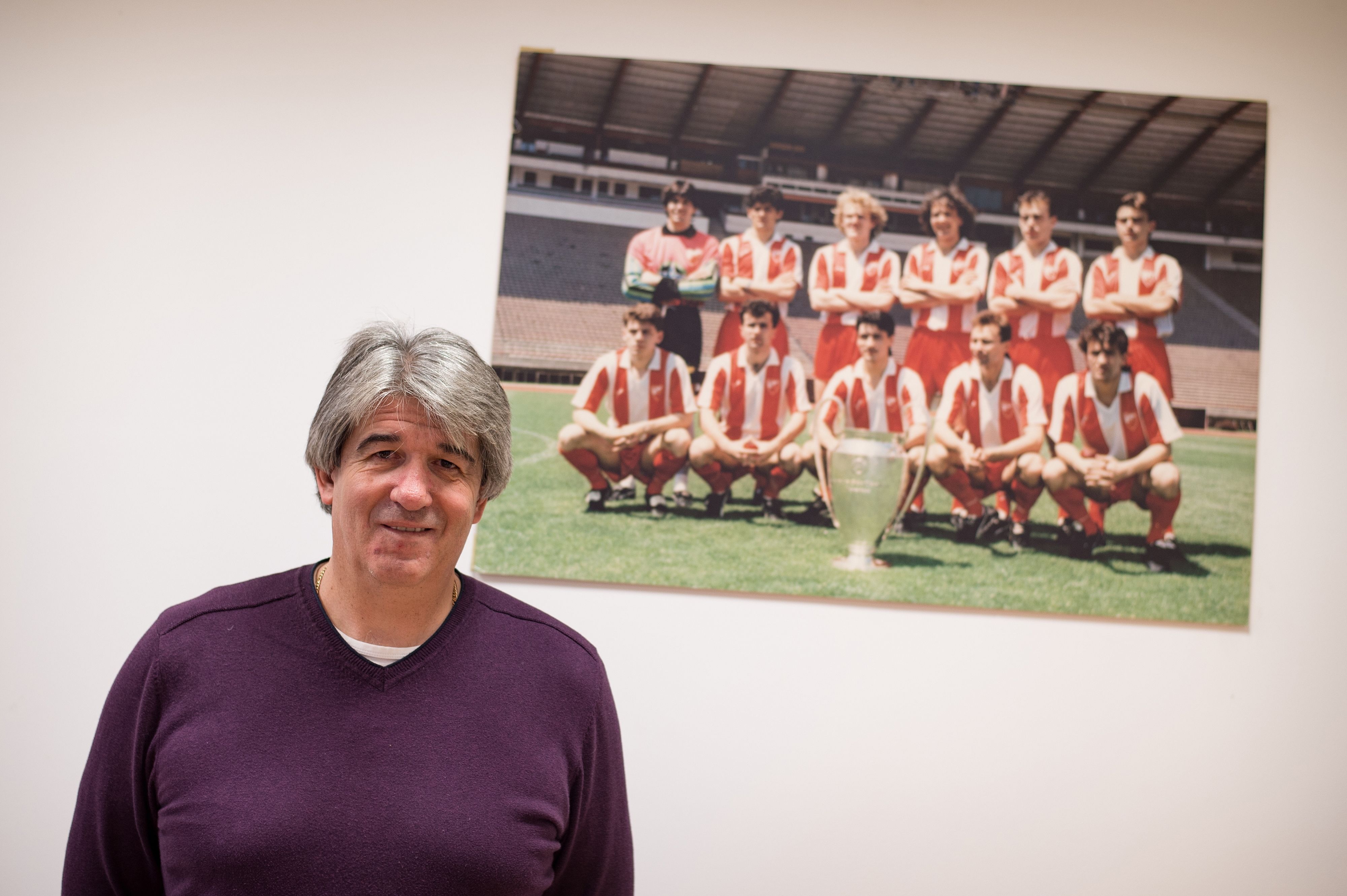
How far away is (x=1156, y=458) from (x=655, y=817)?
1315 millimetres

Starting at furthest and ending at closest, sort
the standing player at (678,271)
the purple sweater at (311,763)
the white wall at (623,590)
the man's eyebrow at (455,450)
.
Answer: the standing player at (678,271), the white wall at (623,590), the man's eyebrow at (455,450), the purple sweater at (311,763)

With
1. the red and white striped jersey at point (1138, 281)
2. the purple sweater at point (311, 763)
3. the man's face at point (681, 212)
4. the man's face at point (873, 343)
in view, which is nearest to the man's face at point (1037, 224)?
the red and white striped jersey at point (1138, 281)

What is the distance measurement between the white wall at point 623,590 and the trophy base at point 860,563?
11 centimetres

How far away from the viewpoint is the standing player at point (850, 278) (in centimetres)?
198

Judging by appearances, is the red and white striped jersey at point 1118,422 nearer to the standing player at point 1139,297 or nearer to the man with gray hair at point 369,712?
the standing player at point 1139,297

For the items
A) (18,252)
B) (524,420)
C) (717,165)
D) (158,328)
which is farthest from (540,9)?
(18,252)

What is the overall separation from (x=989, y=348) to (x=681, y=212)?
0.74 m

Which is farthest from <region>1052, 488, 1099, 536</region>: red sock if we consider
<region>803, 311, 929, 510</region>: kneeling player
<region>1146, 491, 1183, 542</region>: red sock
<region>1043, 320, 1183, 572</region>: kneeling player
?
<region>803, 311, 929, 510</region>: kneeling player

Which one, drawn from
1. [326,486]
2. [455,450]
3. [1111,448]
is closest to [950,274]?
[1111,448]

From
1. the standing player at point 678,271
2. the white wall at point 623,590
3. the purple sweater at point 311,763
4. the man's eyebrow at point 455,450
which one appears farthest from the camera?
the standing player at point 678,271

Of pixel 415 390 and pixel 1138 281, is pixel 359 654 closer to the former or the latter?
pixel 415 390

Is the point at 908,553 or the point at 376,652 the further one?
the point at 908,553

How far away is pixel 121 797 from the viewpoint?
1.02 meters

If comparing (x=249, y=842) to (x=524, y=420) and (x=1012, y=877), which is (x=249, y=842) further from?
(x=1012, y=877)
